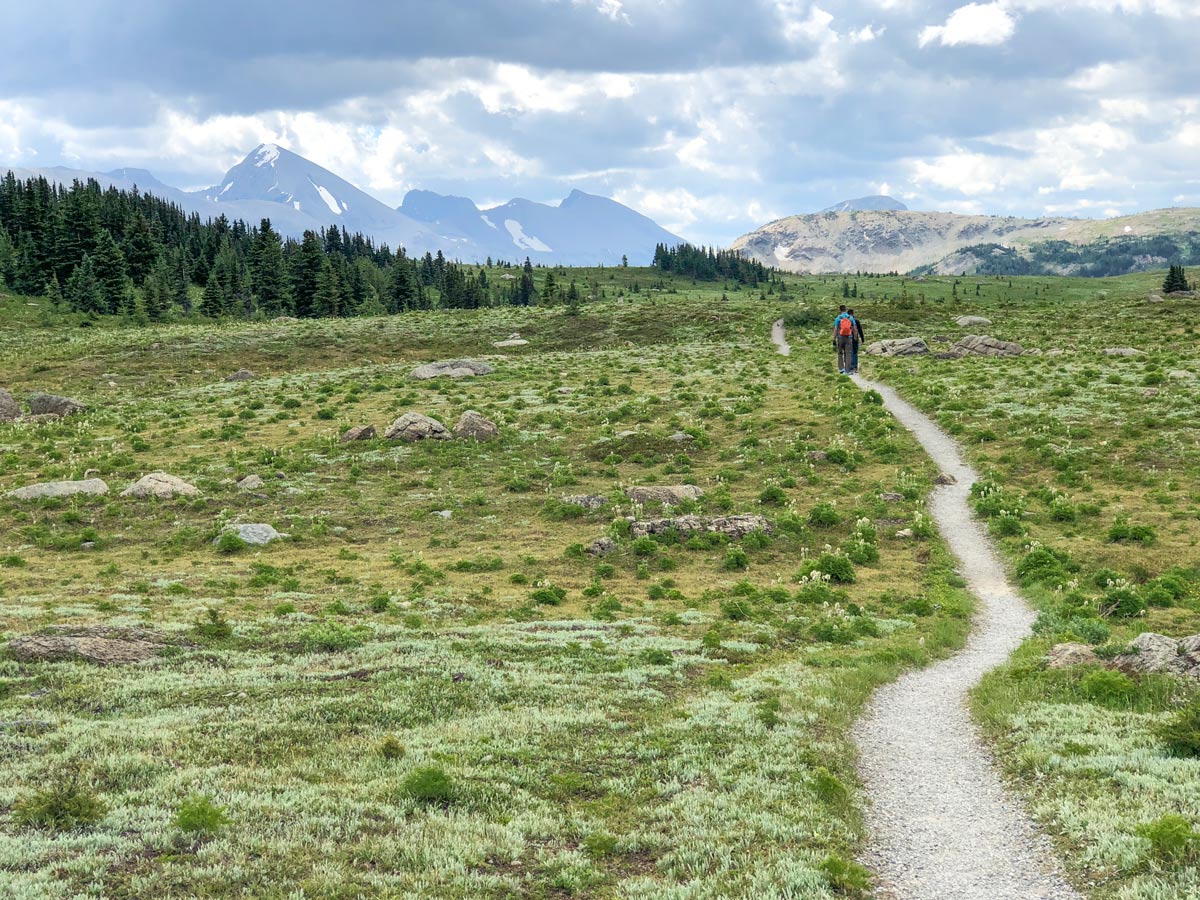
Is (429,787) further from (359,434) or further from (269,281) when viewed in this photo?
(269,281)

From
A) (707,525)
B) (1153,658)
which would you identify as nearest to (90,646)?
(707,525)

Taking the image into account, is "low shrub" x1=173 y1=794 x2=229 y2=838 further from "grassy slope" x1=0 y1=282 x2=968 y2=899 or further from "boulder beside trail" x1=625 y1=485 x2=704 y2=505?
"boulder beside trail" x1=625 y1=485 x2=704 y2=505

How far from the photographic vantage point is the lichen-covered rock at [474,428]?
44719mm

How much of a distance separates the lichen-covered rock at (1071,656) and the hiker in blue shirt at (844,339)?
35.6 m

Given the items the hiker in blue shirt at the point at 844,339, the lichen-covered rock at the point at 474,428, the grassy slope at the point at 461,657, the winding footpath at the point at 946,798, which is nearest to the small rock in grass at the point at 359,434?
the grassy slope at the point at 461,657

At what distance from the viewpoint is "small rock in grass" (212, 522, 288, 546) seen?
30.1 m

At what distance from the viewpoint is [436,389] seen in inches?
2419

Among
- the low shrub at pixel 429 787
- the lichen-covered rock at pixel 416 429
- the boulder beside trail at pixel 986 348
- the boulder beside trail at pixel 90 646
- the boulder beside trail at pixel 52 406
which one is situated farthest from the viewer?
the boulder beside trail at pixel 986 348

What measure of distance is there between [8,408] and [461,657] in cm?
4927

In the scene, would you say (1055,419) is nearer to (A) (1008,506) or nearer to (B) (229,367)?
(A) (1008,506)

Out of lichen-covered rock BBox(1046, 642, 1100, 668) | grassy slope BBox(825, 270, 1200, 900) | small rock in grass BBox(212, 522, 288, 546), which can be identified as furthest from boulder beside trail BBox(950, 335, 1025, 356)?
small rock in grass BBox(212, 522, 288, 546)

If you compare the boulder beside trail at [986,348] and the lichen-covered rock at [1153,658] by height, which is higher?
the boulder beside trail at [986,348]

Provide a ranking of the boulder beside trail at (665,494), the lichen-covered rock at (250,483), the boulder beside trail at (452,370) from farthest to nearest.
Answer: the boulder beside trail at (452,370)
the lichen-covered rock at (250,483)
the boulder beside trail at (665,494)

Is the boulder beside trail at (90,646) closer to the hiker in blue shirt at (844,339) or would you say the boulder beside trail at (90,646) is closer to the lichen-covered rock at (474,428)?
the lichen-covered rock at (474,428)
